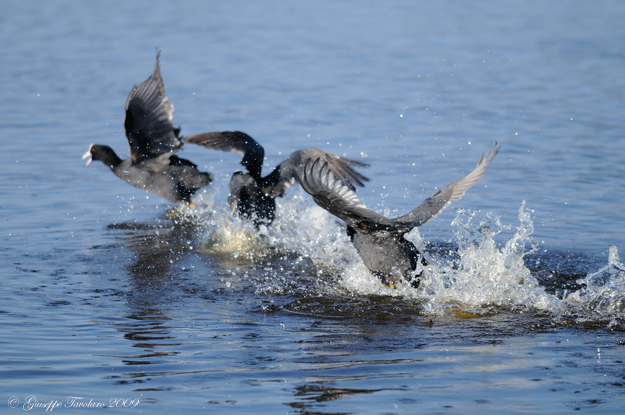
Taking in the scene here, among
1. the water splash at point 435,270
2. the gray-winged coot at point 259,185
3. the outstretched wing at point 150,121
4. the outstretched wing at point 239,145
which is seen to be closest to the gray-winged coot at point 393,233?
the water splash at point 435,270

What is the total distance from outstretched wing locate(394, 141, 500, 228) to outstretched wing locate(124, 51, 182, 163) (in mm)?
3154

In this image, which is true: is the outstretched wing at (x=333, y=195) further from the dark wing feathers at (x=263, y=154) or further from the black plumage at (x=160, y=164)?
the black plumage at (x=160, y=164)

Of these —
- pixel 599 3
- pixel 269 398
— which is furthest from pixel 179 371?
A: pixel 599 3

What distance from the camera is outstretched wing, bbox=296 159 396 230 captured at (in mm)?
4312

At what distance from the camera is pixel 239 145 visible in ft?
22.8

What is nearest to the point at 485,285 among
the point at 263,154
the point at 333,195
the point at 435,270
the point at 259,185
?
the point at 435,270

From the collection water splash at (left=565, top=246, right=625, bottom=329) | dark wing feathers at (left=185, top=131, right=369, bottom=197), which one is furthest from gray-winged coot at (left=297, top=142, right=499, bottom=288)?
dark wing feathers at (left=185, top=131, right=369, bottom=197)

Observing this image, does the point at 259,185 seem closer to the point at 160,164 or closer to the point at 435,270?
the point at 160,164

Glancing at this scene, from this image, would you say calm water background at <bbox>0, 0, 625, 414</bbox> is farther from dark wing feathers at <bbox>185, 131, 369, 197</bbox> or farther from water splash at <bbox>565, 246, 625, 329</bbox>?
dark wing feathers at <bbox>185, 131, 369, 197</bbox>

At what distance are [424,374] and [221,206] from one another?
14.5 feet

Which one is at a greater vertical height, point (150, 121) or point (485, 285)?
point (150, 121)

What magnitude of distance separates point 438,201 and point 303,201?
2.82m

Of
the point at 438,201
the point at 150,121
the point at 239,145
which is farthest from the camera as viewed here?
the point at 150,121

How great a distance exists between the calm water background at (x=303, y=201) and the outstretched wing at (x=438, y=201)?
0.57 metres
